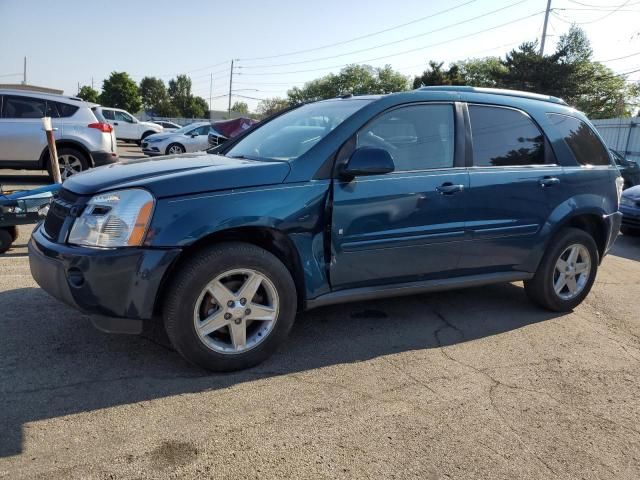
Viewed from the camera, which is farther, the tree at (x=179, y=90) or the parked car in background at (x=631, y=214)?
the tree at (x=179, y=90)

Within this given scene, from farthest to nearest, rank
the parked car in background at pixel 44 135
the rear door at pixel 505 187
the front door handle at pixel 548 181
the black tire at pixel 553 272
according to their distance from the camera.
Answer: the parked car in background at pixel 44 135 < the black tire at pixel 553 272 < the front door handle at pixel 548 181 < the rear door at pixel 505 187

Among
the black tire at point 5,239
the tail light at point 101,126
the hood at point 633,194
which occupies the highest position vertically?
the tail light at point 101,126

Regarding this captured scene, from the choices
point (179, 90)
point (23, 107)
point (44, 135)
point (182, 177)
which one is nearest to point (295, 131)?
point (182, 177)

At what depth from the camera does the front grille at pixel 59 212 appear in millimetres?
3310

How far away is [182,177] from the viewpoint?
3.22 metres

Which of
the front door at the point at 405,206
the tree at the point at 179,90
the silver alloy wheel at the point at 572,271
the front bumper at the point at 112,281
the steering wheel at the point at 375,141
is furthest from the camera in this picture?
the tree at the point at 179,90

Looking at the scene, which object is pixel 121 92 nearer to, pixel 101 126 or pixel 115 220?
pixel 101 126

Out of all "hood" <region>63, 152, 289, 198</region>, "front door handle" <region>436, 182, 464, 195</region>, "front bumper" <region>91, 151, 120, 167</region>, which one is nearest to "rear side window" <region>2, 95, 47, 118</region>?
"front bumper" <region>91, 151, 120, 167</region>

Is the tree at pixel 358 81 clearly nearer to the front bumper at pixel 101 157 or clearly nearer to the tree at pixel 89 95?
the tree at pixel 89 95

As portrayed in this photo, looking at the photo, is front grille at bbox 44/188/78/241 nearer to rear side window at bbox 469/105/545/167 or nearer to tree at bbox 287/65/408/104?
rear side window at bbox 469/105/545/167

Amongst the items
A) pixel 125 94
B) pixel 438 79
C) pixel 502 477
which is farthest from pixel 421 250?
pixel 125 94

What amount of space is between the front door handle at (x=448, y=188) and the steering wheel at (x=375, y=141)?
440mm

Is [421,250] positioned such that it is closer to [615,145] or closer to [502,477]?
[502,477]

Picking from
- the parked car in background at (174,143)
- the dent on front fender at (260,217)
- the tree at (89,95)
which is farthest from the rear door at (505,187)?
the tree at (89,95)
